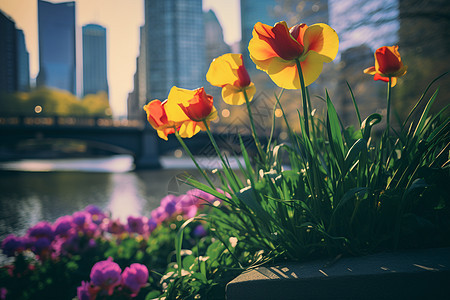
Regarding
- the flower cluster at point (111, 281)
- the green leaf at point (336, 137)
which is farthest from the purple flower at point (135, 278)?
the green leaf at point (336, 137)

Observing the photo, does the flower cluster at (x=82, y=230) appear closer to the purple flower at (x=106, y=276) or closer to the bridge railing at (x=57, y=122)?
the purple flower at (x=106, y=276)

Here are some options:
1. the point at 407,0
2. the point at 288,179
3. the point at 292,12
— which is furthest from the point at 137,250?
the point at 292,12

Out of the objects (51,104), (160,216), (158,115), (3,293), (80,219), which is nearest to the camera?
(158,115)

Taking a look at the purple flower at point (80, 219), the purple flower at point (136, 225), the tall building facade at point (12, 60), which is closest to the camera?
the purple flower at point (80, 219)

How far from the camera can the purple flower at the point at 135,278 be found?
1.40 meters

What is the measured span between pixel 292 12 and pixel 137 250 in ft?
34.3

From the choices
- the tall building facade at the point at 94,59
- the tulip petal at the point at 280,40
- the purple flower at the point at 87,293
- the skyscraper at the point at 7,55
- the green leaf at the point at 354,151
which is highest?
the tall building facade at the point at 94,59

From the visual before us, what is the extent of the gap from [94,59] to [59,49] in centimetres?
5932

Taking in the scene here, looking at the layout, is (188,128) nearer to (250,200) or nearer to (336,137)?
(250,200)

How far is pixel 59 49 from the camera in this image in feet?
256

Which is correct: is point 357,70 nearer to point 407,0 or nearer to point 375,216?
point 407,0

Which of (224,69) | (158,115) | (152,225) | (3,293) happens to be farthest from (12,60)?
(224,69)

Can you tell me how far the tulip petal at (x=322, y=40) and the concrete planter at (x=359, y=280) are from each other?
0.66 m

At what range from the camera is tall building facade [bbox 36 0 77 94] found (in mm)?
49500
